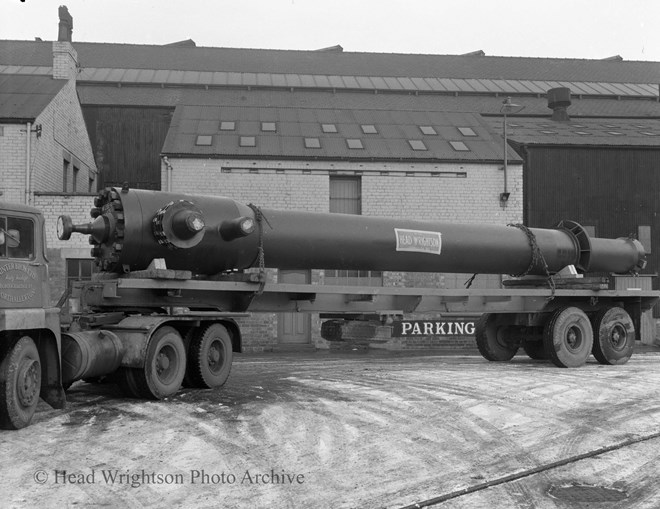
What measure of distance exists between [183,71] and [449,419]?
31154 mm

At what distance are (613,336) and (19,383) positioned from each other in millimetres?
11917

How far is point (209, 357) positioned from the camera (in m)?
11.2

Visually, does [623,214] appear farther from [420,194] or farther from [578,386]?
[578,386]

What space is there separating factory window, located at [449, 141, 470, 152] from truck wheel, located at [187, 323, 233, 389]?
14126 mm

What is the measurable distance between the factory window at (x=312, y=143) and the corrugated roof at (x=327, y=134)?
0.14m

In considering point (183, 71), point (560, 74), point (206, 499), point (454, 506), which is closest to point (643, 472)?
point (454, 506)

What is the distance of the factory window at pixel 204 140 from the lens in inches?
898

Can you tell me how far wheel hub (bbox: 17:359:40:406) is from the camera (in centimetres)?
799

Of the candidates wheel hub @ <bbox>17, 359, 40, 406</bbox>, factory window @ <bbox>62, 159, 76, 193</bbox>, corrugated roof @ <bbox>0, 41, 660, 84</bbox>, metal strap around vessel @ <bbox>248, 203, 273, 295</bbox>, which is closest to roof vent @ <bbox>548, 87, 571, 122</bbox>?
corrugated roof @ <bbox>0, 41, 660, 84</bbox>

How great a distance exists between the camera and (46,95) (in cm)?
2234

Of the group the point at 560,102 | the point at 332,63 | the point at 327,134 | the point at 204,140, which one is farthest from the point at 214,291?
the point at 332,63

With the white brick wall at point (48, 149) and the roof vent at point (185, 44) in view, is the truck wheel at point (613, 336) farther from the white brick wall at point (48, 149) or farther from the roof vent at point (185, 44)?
the roof vent at point (185, 44)

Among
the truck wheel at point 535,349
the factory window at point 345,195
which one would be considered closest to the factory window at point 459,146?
the factory window at point 345,195

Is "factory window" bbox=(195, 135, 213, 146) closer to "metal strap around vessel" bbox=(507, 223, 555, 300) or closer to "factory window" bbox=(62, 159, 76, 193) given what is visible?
"factory window" bbox=(62, 159, 76, 193)
